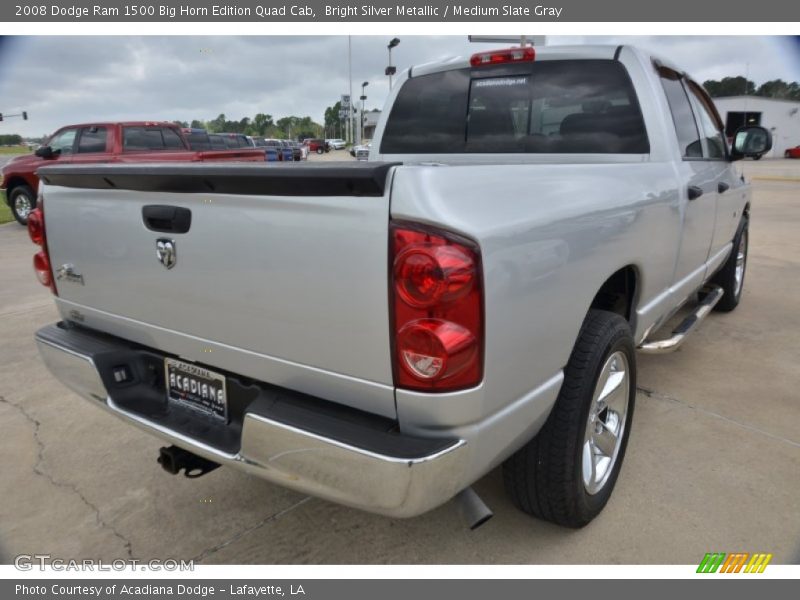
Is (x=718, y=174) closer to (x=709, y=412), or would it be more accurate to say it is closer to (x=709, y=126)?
(x=709, y=126)

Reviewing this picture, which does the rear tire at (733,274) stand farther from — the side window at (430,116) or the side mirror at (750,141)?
the side window at (430,116)

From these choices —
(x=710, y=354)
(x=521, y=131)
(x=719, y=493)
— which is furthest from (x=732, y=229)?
(x=719, y=493)

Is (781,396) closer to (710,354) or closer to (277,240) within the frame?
(710,354)

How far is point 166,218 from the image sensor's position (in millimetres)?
2053

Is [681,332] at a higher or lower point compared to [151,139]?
lower

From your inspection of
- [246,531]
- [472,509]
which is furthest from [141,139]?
[472,509]

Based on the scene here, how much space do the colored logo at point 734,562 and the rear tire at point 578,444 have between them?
41cm

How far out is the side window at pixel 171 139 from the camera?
38.4 feet

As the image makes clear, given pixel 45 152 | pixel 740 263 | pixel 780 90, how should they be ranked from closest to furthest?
pixel 740 263 < pixel 45 152 < pixel 780 90

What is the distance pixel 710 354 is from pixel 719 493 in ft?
6.44

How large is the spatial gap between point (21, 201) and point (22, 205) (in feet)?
0.27

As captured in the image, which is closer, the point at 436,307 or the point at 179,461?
the point at 436,307

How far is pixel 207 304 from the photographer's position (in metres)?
2.02

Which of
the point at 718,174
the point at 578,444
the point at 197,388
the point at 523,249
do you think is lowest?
the point at 578,444
